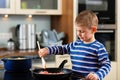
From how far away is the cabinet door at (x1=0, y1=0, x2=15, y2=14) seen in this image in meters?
3.10

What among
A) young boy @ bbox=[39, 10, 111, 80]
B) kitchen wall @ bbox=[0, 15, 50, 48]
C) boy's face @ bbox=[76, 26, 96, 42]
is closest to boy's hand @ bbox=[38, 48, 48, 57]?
young boy @ bbox=[39, 10, 111, 80]

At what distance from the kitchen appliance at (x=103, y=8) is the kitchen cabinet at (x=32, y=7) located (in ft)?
1.47

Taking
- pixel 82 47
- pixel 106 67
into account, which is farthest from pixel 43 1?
pixel 106 67

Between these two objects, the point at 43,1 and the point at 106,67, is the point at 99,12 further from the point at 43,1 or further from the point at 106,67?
the point at 106,67

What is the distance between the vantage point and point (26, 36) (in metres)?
3.23

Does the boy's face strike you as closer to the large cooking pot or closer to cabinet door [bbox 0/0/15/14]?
the large cooking pot

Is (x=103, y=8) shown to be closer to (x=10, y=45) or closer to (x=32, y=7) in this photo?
(x=32, y=7)

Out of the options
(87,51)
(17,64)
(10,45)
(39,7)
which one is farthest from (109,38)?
(17,64)

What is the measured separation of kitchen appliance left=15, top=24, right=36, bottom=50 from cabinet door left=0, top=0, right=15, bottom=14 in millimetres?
228

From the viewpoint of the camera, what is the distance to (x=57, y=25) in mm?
3512

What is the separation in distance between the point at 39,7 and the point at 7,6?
430 millimetres

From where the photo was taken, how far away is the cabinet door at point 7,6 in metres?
3.10

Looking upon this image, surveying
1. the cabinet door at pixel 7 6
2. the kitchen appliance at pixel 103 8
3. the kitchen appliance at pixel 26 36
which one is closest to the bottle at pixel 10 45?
the kitchen appliance at pixel 26 36

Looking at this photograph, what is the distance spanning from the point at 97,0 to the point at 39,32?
964 mm
